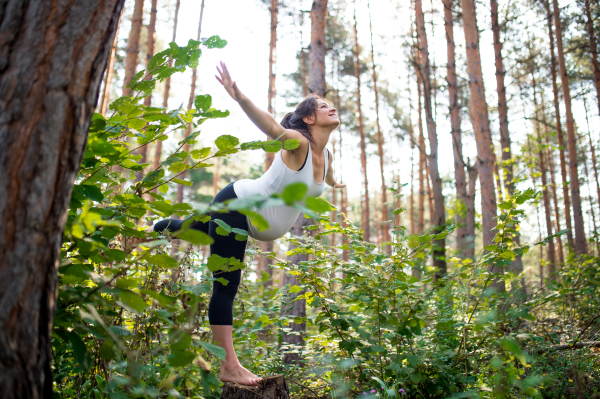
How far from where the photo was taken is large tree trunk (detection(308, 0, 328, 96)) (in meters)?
5.59

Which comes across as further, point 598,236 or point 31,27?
point 598,236

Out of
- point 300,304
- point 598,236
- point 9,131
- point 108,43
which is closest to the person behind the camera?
point 9,131

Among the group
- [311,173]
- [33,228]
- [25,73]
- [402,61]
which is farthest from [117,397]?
[402,61]

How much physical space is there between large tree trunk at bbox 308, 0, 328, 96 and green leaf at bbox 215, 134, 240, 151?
14.3 feet

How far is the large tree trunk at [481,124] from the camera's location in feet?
19.4

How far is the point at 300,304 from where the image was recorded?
15.5ft

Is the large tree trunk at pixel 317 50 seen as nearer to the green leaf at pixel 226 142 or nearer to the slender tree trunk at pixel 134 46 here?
the green leaf at pixel 226 142

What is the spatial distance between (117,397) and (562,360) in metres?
3.00

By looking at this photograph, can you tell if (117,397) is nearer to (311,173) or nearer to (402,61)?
(311,173)

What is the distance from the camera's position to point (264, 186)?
91.0 inches

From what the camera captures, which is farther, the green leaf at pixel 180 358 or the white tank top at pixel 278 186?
the white tank top at pixel 278 186

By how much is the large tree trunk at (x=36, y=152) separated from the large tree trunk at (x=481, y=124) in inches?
225

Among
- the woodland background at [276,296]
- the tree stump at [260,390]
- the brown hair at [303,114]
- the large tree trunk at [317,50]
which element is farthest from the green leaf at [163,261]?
the large tree trunk at [317,50]

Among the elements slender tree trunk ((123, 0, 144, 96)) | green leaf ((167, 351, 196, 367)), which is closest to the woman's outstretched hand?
green leaf ((167, 351, 196, 367))
